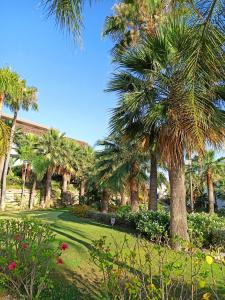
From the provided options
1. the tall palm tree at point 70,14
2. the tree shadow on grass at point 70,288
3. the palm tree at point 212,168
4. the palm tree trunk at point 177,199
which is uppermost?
the palm tree at point 212,168

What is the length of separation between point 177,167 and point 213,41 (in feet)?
24.7

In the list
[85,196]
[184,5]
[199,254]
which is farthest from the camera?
[85,196]

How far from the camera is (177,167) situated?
11.5 metres

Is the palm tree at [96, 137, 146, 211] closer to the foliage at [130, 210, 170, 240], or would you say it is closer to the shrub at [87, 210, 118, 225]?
the shrub at [87, 210, 118, 225]

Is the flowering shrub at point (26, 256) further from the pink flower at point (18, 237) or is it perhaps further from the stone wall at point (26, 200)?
the stone wall at point (26, 200)

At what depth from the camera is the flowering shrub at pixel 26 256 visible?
16.4 ft

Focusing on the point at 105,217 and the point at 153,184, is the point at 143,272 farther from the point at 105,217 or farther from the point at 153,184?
the point at 105,217

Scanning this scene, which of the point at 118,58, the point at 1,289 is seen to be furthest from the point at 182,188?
the point at 1,289

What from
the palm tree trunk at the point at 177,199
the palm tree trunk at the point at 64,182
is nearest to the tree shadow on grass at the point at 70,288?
the palm tree trunk at the point at 177,199

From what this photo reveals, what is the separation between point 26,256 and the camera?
542 centimetres

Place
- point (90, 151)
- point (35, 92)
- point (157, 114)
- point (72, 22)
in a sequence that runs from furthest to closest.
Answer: point (90, 151)
point (35, 92)
point (157, 114)
point (72, 22)

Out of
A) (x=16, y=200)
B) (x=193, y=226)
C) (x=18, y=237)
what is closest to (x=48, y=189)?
(x=16, y=200)

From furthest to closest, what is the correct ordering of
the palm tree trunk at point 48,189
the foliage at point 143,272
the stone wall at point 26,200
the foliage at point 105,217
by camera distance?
the palm tree trunk at point 48,189, the stone wall at point 26,200, the foliage at point 105,217, the foliage at point 143,272

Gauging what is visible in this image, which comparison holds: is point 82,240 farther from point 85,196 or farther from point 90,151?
point 90,151
